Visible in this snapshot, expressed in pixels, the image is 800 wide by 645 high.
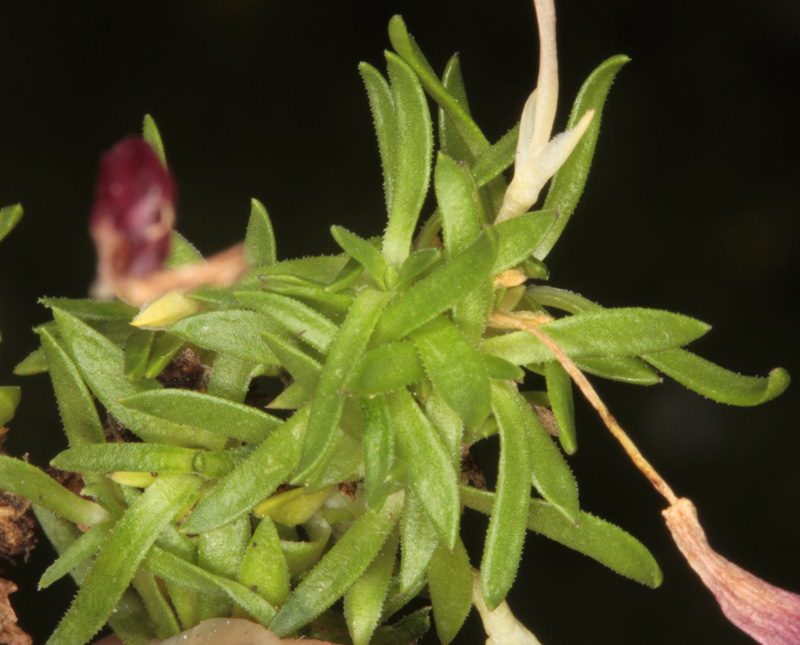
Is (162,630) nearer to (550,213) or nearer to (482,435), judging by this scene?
(482,435)

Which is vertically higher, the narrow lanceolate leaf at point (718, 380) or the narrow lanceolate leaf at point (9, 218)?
the narrow lanceolate leaf at point (9, 218)

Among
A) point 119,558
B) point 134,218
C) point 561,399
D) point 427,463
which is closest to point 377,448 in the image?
point 427,463

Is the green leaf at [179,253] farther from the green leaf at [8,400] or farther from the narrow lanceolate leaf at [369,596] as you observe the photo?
the narrow lanceolate leaf at [369,596]

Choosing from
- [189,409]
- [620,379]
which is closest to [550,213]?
[620,379]

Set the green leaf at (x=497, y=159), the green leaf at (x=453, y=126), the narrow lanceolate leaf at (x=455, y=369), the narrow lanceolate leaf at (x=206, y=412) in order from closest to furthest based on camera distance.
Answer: the narrow lanceolate leaf at (x=455, y=369), the narrow lanceolate leaf at (x=206, y=412), the green leaf at (x=497, y=159), the green leaf at (x=453, y=126)

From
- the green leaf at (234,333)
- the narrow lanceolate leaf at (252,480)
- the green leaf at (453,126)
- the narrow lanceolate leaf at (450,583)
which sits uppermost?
the green leaf at (453,126)

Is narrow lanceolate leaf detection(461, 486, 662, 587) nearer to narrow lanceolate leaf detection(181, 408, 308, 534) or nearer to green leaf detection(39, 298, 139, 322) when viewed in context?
narrow lanceolate leaf detection(181, 408, 308, 534)

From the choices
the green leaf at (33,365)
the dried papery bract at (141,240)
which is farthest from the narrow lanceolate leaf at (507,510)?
the green leaf at (33,365)

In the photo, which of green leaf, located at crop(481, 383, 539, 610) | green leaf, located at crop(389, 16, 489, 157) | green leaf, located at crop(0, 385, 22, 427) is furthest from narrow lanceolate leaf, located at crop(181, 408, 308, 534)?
green leaf, located at crop(389, 16, 489, 157)
